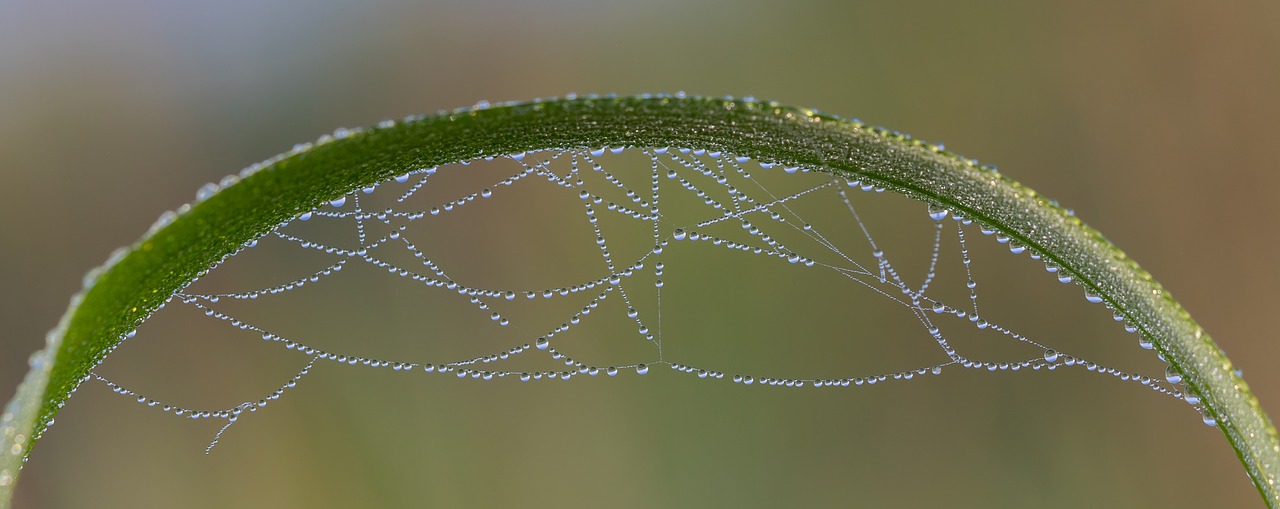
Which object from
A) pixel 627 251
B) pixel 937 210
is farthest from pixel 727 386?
pixel 937 210

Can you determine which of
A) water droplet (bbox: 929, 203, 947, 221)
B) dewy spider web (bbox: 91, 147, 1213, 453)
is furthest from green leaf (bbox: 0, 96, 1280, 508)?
dewy spider web (bbox: 91, 147, 1213, 453)

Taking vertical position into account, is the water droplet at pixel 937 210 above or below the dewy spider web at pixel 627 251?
below

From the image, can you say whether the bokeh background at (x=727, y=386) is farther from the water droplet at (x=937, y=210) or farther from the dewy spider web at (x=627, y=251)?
the water droplet at (x=937, y=210)

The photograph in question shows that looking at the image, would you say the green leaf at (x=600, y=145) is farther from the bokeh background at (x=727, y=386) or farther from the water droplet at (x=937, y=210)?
the bokeh background at (x=727, y=386)

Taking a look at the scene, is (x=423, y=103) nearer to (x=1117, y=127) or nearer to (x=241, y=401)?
(x=241, y=401)

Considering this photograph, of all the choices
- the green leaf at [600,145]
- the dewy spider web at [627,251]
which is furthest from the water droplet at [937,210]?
the dewy spider web at [627,251]

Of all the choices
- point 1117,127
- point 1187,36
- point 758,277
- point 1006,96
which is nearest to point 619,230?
point 758,277

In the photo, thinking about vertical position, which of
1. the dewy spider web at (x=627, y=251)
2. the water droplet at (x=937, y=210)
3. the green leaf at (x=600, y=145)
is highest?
the dewy spider web at (x=627, y=251)

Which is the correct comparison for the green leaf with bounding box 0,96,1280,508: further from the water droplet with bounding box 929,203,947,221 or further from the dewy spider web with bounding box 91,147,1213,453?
the dewy spider web with bounding box 91,147,1213,453

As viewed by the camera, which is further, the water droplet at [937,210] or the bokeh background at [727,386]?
the bokeh background at [727,386]
